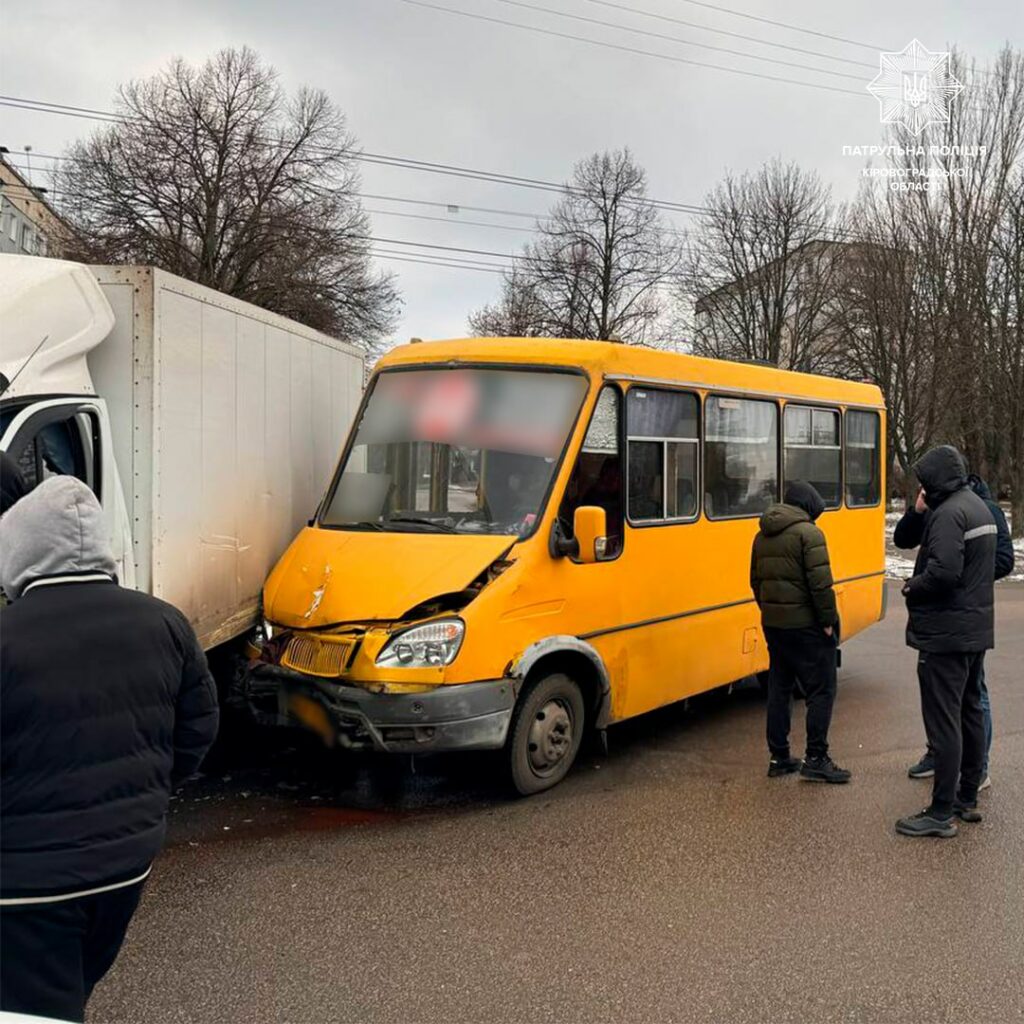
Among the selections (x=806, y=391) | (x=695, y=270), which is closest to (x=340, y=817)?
(x=806, y=391)

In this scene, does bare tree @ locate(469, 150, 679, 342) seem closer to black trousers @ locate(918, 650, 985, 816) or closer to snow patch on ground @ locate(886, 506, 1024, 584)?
snow patch on ground @ locate(886, 506, 1024, 584)

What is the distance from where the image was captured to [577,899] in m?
4.39

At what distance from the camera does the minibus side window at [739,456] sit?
7.20 metres

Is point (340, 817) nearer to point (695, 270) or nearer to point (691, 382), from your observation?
point (691, 382)

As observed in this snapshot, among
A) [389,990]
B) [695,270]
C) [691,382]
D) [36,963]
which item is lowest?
[389,990]

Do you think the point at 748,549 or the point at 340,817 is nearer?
the point at 340,817

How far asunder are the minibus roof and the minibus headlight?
1.91m

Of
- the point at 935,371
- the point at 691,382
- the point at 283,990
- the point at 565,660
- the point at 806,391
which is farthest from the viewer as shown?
→ the point at 935,371

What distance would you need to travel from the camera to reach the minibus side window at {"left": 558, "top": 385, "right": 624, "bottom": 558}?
5.95m

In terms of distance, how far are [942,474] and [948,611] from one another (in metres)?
0.74

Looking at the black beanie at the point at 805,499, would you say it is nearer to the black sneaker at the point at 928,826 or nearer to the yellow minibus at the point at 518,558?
the yellow minibus at the point at 518,558

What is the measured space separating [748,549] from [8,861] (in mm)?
6186

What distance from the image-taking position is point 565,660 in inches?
232

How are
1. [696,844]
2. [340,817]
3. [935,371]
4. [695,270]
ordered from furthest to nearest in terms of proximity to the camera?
[695,270] → [935,371] → [340,817] → [696,844]
